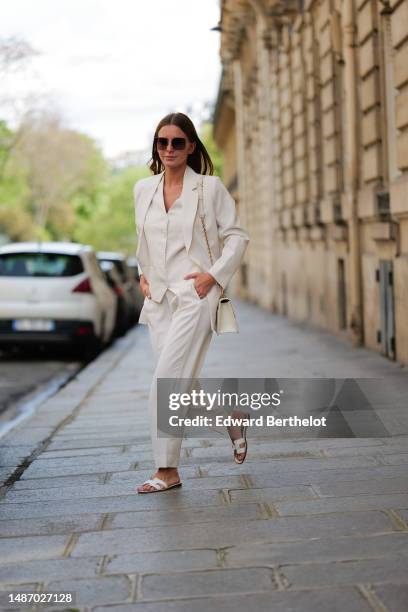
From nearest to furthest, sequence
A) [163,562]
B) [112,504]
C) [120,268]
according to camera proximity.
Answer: [163,562], [112,504], [120,268]

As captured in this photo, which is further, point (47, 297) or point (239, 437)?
point (47, 297)

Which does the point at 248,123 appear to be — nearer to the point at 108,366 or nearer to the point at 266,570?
the point at 108,366

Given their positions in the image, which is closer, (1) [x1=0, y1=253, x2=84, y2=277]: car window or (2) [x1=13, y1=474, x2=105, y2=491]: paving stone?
(2) [x1=13, y1=474, x2=105, y2=491]: paving stone

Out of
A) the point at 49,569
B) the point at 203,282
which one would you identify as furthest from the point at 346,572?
the point at 203,282

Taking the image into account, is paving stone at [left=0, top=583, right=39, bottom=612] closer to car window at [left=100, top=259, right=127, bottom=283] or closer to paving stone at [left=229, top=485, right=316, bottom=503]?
paving stone at [left=229, top=485, right=316, bottom=503]

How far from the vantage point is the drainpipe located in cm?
1413

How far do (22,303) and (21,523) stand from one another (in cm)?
1056

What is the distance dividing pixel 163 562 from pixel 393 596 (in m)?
0.93

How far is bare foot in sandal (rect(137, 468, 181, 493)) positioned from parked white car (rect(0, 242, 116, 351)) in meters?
9.98

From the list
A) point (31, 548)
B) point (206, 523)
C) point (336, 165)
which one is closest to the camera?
point (31, 548)

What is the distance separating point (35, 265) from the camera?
1596 cm

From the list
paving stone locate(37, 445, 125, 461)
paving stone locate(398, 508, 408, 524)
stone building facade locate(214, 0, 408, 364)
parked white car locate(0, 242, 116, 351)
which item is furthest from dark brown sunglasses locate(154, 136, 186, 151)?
parked white car locate(0, 242, 116, 351)

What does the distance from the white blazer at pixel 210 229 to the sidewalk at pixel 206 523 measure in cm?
93

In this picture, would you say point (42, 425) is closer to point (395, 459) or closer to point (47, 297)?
point (395, 459)
